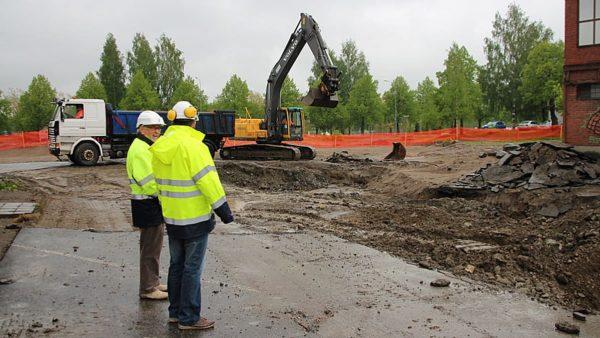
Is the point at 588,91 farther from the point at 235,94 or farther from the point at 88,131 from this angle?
the point at 235,94

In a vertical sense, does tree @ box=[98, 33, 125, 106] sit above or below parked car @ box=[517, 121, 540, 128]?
above

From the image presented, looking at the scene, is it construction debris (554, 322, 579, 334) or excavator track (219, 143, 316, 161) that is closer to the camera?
construction debris (554, 322, 579, 334)

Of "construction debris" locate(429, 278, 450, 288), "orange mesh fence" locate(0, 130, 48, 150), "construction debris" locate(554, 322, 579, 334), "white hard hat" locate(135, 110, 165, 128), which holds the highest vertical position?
"white hard hat" locate(135, 110, 165, 128)

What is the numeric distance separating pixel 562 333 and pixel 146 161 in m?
4.57

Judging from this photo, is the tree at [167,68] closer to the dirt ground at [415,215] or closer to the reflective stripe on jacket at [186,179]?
the dirt ground at [415,215]

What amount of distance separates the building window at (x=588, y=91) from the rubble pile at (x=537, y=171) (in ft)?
26.0

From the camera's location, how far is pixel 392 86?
61.2 meters

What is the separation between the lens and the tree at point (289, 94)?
1946 inches

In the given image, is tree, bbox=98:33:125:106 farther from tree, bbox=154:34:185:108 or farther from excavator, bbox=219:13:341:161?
excavator, bbox=219:13:341:161

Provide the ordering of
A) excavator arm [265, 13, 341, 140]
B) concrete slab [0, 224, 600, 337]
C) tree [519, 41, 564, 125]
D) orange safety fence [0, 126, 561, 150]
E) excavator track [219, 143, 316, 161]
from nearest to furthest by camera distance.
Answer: concrete slab [0, 224, 600, 337]
excavator arm [265, 13, 341, 140]
excavator track [219, 143, 316, 161]
orange safety fence [0, 126, 561, 150]
tree [519, 41, 564, 125]

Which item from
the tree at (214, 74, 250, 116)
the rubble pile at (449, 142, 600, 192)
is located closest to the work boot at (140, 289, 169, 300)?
the rubble pile at (449, 142, 600, 192)

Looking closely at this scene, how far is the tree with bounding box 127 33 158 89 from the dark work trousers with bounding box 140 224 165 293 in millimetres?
58748

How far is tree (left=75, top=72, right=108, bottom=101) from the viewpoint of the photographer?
51812 mm

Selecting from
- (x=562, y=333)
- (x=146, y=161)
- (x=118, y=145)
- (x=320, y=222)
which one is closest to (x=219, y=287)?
(x=146, y=161)
